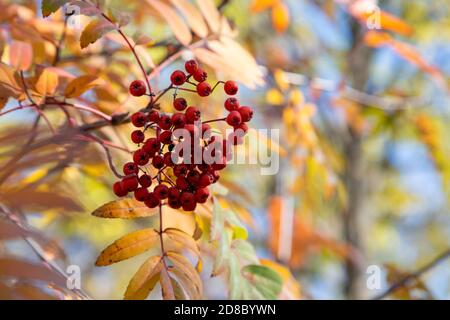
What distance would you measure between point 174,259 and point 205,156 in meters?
0.13

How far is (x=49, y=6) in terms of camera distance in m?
0.65

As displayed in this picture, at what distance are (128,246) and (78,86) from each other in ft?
0.67

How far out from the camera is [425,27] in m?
3.06

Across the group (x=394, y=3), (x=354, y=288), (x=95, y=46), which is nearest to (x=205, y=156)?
(x=95, y=46)

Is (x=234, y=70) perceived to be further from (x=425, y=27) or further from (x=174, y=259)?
(x=425, y=27)

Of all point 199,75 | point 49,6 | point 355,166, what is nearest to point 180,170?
point 199,75

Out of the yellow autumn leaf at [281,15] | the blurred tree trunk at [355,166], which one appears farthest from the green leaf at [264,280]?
the blurred tree trunk at [355,166]

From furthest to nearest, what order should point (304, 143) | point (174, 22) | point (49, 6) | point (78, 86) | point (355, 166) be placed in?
point (355, 166), point (304, 143), point (174, 22), point (78, 86), point (49, 6)

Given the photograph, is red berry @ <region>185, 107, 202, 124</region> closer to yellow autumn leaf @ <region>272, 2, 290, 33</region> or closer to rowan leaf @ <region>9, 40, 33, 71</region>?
rowan leaf @ <region>9, 40, 33, 71</region>

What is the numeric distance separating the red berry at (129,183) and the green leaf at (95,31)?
0.15 m

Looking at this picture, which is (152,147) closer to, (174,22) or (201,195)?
(201,195)

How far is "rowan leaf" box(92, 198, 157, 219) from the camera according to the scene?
674 mm

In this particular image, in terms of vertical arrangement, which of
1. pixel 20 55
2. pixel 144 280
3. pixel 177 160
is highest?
pixel 20 55

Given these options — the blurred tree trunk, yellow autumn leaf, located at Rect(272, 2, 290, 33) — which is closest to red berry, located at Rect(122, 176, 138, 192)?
yellow autumn leaf, located at Rect(272, 2, 290, 33)
